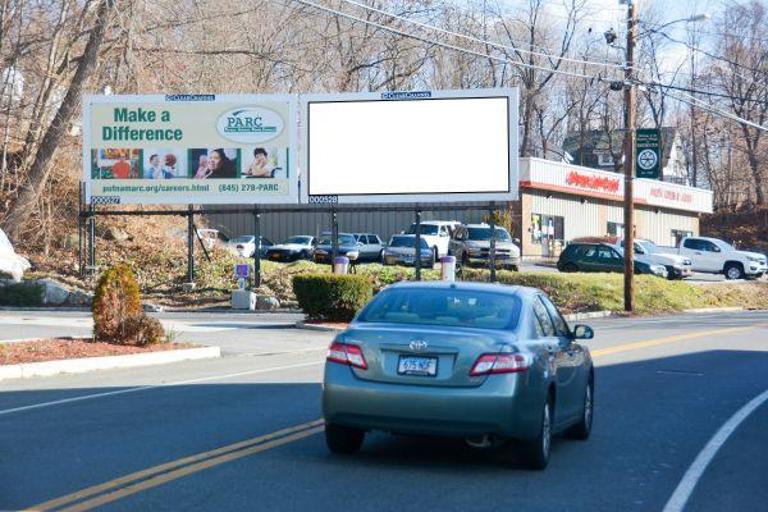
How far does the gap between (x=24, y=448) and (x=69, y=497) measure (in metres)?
2.30

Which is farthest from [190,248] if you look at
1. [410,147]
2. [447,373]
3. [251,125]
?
[447,373]

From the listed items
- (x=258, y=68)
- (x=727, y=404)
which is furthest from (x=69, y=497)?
(x=258, y=68)

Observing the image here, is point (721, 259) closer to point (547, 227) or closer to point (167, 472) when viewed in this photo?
point (547, 227)

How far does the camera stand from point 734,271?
51.7 meters

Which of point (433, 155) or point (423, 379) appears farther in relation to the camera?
point (433, 155)

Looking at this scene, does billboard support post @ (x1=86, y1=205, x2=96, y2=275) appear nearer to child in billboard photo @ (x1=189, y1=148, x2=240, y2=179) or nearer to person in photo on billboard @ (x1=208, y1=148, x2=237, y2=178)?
child in billboard photo @ (x1=189, y1=148, x2=240, y2=179)

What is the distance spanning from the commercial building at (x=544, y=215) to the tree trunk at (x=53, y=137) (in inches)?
843

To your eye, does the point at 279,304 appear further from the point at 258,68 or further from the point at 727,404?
the point at 727,404

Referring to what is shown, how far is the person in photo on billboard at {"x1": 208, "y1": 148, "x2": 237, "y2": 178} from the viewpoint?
3678 cm

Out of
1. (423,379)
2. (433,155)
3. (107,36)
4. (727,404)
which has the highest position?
(107,36)

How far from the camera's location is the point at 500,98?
116ft

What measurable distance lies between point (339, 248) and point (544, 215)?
657 inches

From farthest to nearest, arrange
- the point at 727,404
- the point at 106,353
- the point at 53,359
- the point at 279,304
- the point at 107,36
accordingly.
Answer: the point at 107,36
the point at 279,304
the point at 106,353
the point at 53,359
the point at 727,404

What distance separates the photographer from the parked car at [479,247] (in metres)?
46.0
